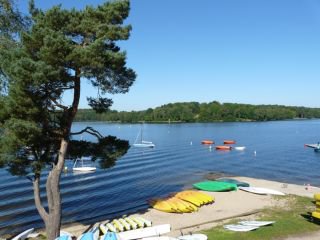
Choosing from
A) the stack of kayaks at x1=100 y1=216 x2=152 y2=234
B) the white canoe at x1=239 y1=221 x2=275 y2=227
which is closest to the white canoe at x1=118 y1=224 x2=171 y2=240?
the stack of kayaks at x1=100 y1=216 x2=152 y2=234

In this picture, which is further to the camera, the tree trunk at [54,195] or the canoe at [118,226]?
the canoe at [118,226]

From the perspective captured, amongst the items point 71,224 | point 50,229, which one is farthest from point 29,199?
point 50,229

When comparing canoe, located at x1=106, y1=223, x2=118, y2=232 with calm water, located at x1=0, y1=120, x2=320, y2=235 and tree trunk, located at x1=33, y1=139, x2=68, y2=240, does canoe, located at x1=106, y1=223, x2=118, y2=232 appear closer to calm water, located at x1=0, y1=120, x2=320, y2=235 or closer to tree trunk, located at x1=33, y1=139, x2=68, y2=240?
tree trunk, located at x1=33, y1=139, x2=68, y2=240

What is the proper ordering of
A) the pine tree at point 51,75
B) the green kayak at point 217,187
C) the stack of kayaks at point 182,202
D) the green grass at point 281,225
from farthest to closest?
the green kayak at point 217,187
the stack of kayaks at point 182,202
the green grass at point 281,225
the pine tree at point 51,75

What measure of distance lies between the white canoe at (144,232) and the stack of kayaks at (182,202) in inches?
205

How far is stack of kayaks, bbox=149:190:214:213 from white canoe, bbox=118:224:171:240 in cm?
522

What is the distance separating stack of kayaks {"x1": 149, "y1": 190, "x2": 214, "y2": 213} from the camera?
26.8m

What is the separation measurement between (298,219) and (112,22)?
15970 millimetres

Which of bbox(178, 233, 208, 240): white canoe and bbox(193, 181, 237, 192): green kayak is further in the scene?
bbox(193, 181, 237, 192): green kayak

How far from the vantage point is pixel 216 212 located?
87.6ft

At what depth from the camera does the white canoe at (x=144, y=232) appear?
20.3 m

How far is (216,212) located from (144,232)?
25.3 ft

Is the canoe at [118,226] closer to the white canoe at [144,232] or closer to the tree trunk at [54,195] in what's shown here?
the white canoe at [144,232]

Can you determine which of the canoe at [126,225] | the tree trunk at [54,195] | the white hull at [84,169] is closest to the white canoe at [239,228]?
the canoe at [126,225]
